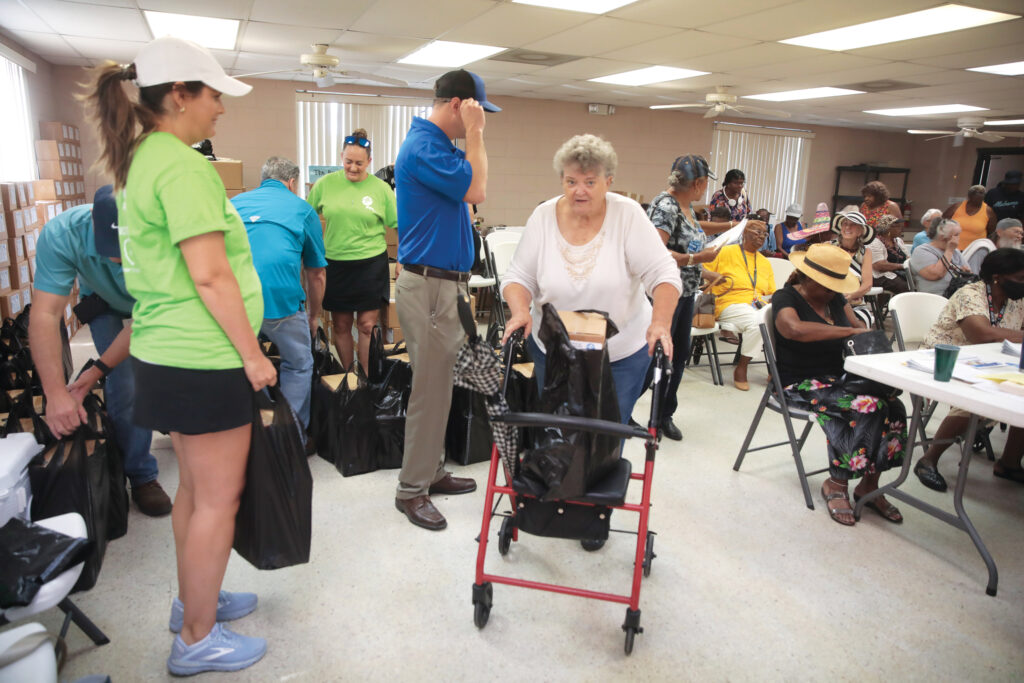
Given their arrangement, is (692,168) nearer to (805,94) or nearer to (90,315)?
(90,315)

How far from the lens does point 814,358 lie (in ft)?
9.37

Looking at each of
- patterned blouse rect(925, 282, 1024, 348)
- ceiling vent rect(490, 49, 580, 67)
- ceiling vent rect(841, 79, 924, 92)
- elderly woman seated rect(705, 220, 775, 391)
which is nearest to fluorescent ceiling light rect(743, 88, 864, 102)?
ceiling vent rect(841, 79, 924, 92)

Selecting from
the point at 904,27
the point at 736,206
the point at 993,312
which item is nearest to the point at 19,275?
the point at 993,312

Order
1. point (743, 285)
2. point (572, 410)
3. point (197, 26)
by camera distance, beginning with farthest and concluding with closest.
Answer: point (197, 26)
point (743, 285)
point (572, 410)

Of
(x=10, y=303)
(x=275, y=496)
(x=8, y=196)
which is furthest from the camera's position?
(x=8, y=196)

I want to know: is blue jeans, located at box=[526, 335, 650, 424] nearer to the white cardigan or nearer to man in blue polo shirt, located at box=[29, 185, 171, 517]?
the white cardigan

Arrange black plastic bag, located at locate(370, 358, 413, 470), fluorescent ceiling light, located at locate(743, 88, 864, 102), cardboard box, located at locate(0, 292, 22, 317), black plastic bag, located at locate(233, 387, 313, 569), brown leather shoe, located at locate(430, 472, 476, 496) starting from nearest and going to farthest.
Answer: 1. black plastic bag, located at locate(233, 387, 313, 569)
2. brown leather shoe, located at locate(430, 472, 476, 496)
3. black plastic bag, located at locate(370, 358, 413, 470)
4. cardboard box, located at locate(0, 292, 22, 317)
5. fluorescent ceiling light, located at locate(743, 88, 864, 102)

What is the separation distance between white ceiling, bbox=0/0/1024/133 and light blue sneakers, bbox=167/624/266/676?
3.93 m

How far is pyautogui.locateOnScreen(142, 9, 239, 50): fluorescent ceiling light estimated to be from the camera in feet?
15.1

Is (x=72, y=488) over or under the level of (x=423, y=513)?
over

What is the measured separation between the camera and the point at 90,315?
2229 mm

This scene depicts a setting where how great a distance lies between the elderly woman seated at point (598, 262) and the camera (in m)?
2.00

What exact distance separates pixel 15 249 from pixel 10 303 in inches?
15.2

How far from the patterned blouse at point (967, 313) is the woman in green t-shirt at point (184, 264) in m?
2.94
